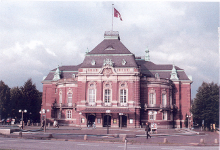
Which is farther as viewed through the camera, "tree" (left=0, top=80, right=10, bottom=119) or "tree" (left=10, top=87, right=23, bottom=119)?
"tree" (left=0, top=80, right=10, bottom=119)

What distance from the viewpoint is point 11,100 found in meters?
70.1

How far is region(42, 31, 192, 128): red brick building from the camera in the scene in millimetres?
58594

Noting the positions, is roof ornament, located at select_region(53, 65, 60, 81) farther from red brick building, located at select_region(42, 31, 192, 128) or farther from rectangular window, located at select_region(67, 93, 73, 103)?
rectangular window, located at select_region(67, 93, 73, 103)

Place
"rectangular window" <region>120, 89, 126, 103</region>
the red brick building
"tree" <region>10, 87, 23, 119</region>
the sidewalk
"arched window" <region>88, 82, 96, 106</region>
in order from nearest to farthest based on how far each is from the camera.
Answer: the sidewalk, the red brick building, "rectangular window" <region>120, 89, 126, 103</region>, "arched window" <region>88, 82, 96, 106</region>, "tree" <region>10, 87, 23, 119</region>

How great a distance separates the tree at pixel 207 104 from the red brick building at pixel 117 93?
370 inches

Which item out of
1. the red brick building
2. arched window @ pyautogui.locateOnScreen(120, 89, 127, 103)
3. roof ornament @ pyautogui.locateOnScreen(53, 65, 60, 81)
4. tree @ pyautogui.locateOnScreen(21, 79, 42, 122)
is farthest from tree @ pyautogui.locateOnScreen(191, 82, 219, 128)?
tree @ pyautogui.locateOnScreen(21, 79, 42, 122)

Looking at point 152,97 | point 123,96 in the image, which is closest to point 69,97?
point 123,96

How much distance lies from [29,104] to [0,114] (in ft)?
24.8

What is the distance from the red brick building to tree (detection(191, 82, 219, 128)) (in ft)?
30.8

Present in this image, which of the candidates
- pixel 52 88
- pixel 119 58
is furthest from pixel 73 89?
pixel 119 58

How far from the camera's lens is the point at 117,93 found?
5916cm

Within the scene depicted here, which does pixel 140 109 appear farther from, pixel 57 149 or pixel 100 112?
pixel 57 149

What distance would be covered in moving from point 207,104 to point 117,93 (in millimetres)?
18195

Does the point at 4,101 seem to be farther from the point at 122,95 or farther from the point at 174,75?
the point at 174,75
